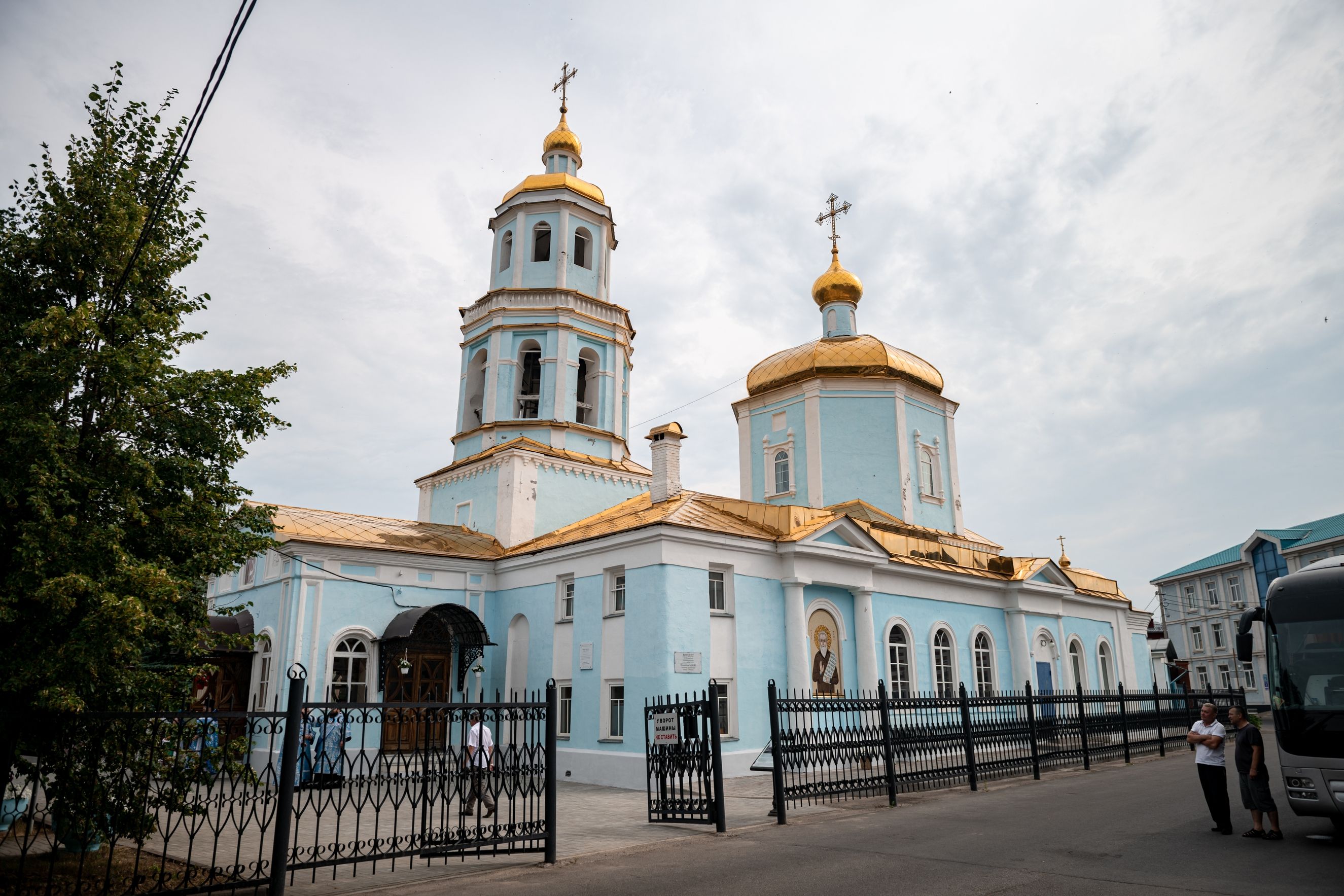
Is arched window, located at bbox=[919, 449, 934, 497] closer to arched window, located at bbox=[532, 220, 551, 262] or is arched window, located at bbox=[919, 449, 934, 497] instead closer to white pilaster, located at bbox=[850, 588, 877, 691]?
white pilaster, located at bbox=[850, 588, 877, 691]

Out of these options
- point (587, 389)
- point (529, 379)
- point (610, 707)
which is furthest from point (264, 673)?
point (587, 389)

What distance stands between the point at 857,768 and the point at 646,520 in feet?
21.0

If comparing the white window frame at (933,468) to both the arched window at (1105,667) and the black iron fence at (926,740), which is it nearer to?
the arched window at (1105,667)

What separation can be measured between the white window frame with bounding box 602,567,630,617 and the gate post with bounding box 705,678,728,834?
264 inches

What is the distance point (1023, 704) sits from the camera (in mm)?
16031

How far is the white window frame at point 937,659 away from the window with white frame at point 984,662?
2.99 feet

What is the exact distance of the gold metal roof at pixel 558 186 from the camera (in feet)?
80.9

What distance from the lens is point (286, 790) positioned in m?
7.08

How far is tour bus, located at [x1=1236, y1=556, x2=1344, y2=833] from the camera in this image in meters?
8.23

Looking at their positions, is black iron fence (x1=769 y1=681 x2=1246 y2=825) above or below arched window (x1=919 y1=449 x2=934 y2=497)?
below

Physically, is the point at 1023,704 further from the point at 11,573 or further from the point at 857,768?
the point at 11,573

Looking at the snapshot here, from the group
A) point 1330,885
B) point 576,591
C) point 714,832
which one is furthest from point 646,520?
point 1330,885

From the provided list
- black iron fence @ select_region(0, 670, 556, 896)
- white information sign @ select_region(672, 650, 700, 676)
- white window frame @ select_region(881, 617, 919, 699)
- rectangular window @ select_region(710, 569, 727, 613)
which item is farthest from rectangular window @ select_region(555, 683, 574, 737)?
black iron fence @ select_region(0, 670, 556, 896)

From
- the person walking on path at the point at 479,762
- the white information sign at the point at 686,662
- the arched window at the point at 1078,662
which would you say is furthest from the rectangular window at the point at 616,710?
the arched window at the point at 1078,662
